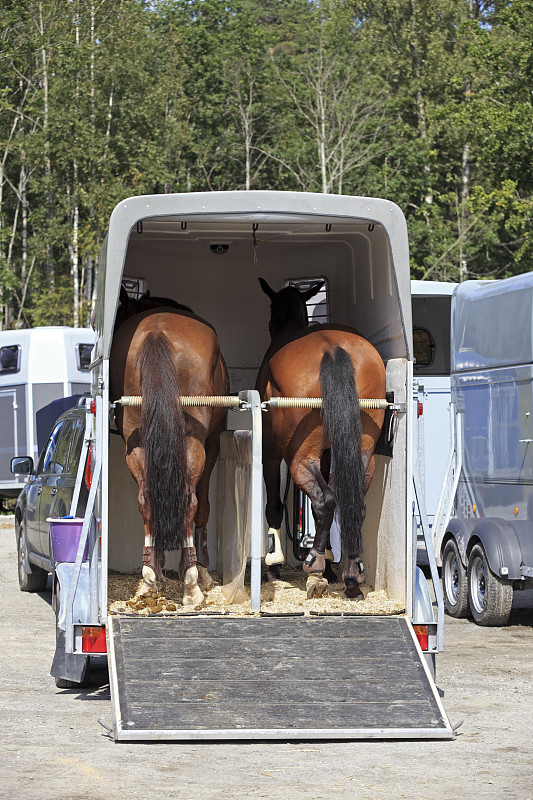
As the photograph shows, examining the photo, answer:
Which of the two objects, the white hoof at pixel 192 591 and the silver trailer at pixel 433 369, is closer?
the white hoof at pixel 192 591

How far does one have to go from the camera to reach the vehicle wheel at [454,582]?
1058cm

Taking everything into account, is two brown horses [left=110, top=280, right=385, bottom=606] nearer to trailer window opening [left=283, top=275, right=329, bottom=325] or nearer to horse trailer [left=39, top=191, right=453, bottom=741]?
horse trailer [left=39, top=191, right=453, bottom=741]

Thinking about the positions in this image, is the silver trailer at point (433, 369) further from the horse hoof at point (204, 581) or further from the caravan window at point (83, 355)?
the caravan window at point (83, 355)

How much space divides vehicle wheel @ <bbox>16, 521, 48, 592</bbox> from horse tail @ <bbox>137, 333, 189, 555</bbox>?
5.24 meters

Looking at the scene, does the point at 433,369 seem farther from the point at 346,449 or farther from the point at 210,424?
the point at 346,449

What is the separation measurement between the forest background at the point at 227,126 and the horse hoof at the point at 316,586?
77.2 feet

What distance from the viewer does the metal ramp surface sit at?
5707mm

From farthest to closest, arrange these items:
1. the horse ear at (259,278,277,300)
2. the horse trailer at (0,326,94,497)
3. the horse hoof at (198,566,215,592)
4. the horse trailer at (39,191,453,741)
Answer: the horse trailer at (0,326,94,497), the horse ear at (259,278,277,300), the horse hoof at (198,566,215,592), the horse trailer at (39,191,453,741)

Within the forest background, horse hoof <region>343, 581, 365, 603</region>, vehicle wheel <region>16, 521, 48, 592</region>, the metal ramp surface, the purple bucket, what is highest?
the forest background

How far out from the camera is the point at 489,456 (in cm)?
1039

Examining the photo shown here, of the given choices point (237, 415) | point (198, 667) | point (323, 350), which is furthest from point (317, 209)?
point (198, 667)

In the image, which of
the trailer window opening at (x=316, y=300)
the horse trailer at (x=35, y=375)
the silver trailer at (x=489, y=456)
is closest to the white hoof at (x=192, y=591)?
the trailer window opening at (x=316, y=300)

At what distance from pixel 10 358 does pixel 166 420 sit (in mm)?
13743

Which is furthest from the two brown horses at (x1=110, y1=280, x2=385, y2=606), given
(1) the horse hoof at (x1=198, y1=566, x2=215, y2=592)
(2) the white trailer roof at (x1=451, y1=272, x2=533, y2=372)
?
(2) the white trailer roof at (x1=451, y1=272, x2=533, y2=372)
